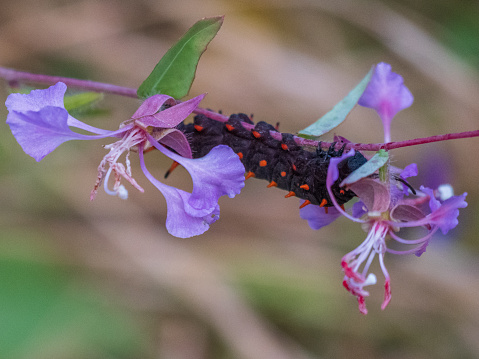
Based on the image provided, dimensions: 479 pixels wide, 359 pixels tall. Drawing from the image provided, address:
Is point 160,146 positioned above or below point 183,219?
above

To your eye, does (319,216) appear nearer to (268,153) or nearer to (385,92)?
(268,153)

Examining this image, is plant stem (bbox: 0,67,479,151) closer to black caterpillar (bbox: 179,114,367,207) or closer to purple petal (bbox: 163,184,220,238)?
black caterpillar (bbox: 179,114,367,207)

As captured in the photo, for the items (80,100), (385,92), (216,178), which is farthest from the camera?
(80,100)

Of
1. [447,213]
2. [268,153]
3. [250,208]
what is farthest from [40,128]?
[250,208]

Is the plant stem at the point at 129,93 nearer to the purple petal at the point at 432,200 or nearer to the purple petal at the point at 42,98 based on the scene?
the purple petal at the point at 432,200

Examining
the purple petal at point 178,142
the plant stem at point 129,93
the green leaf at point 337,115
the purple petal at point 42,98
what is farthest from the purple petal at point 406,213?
the purple petal at point 42,98

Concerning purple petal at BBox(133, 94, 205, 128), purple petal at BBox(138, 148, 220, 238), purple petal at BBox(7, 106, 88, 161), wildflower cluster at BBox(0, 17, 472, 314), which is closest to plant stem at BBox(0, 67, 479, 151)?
wildflower cluster at BBox(0, 17, 472, 314)

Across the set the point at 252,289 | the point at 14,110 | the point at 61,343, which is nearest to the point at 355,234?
the point at 252,289

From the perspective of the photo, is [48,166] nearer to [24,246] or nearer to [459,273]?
[24,246]
